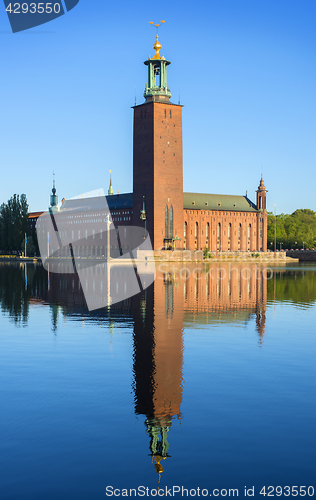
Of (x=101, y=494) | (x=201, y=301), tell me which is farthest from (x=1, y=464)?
(x=201, y=301)

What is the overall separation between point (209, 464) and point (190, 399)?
106 inches

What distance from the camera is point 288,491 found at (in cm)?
632

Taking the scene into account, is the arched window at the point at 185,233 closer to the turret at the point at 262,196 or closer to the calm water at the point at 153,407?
the turret at the point at 262,196

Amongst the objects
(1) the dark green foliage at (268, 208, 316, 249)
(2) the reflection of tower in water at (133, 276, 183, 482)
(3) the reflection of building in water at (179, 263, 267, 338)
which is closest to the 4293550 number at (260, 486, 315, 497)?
(2) the reflection of tower in water at (133, 276, 183, 482)

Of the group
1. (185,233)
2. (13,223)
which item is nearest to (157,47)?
(185,233)

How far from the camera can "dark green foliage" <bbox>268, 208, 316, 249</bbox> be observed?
163 meters

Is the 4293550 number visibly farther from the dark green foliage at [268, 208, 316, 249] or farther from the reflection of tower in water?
the dark green foliage at [268, 208, 316, 249]

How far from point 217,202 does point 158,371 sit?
13133 centimetres

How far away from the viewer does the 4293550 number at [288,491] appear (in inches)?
247

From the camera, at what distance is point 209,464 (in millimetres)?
6953

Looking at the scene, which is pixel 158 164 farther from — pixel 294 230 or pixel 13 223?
pixel 294 230

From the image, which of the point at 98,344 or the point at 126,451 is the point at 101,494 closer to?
the point at 126,451

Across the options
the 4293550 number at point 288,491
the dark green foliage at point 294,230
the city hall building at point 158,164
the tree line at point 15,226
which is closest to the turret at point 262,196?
the dark green foliage at point 294,230

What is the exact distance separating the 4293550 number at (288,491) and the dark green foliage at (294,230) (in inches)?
6152
